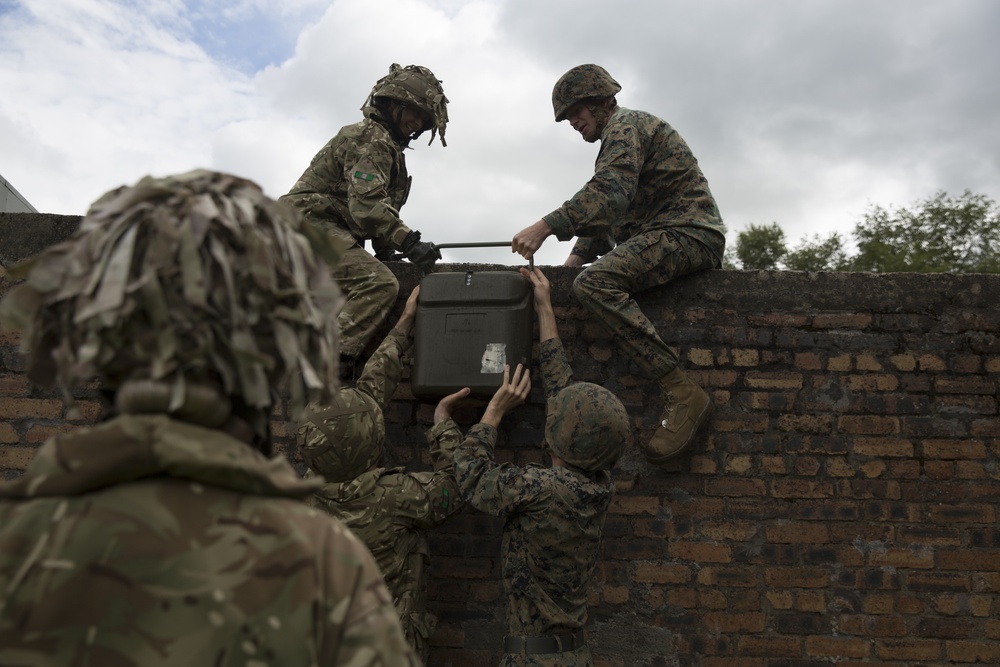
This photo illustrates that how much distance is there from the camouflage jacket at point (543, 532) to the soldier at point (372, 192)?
3.12ft

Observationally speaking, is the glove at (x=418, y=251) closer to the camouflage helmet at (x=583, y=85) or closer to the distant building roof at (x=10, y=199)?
the camouflage helmet at (x=583, y=85)

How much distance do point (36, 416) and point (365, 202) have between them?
71.5 inches

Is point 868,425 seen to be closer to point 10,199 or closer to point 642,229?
point 642,229

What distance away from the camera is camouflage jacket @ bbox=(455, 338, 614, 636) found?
10.4 ft

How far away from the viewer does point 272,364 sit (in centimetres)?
129

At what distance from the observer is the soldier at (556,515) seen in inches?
125

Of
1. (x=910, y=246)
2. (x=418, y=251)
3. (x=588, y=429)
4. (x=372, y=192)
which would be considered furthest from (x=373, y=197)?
(x=910, y=246)

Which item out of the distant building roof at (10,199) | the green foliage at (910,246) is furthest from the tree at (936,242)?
the distant building roof at (10,199)

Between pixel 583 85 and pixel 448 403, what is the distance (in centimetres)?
158

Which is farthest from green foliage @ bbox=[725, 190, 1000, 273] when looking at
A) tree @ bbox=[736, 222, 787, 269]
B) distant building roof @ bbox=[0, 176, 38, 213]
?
distant building roof @ bbox=[0, 176, 38, 213]

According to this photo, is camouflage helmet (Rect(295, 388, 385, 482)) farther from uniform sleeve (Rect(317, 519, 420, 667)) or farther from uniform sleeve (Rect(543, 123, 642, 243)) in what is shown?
uniform sleeve (Rect(317, 519, 420, 667))

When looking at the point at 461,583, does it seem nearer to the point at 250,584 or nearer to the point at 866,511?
the point at 866,511

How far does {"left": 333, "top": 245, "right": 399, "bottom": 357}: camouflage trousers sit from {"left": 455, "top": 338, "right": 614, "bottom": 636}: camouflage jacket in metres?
0.88

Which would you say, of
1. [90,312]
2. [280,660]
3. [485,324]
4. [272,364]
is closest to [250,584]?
[280,660]
